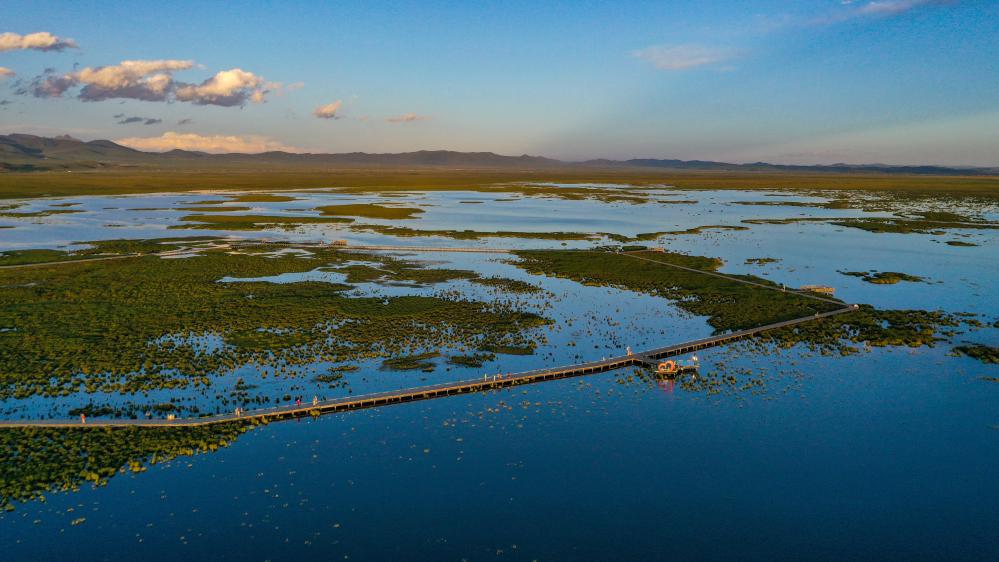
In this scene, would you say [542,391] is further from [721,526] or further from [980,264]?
[980,264]

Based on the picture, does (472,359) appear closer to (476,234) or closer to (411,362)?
(411,362)

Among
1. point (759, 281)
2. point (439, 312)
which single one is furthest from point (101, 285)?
point (759, 281)

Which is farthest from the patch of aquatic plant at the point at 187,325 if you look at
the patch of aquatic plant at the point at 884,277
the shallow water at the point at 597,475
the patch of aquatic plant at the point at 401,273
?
the patch of aquatic plant at the point at 884,277

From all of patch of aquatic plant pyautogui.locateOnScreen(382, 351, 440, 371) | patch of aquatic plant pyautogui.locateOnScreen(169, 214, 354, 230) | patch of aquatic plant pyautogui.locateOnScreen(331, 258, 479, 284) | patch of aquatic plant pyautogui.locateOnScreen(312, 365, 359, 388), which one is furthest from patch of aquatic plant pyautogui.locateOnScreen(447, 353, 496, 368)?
patch of aquatic plant pyautogui.locateOnScreen(169, 214, 354, 230)

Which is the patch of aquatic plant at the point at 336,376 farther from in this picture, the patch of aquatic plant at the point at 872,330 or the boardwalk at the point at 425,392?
the patch of aquatic plant at the point at 872,330

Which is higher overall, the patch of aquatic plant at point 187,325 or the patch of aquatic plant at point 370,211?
the patch of aquatic plant at point 370,211

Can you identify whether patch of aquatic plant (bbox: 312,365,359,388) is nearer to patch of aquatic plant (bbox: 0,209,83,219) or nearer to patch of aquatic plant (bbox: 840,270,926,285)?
patch of aquatic plant (bbox: 840,270,926,285)
